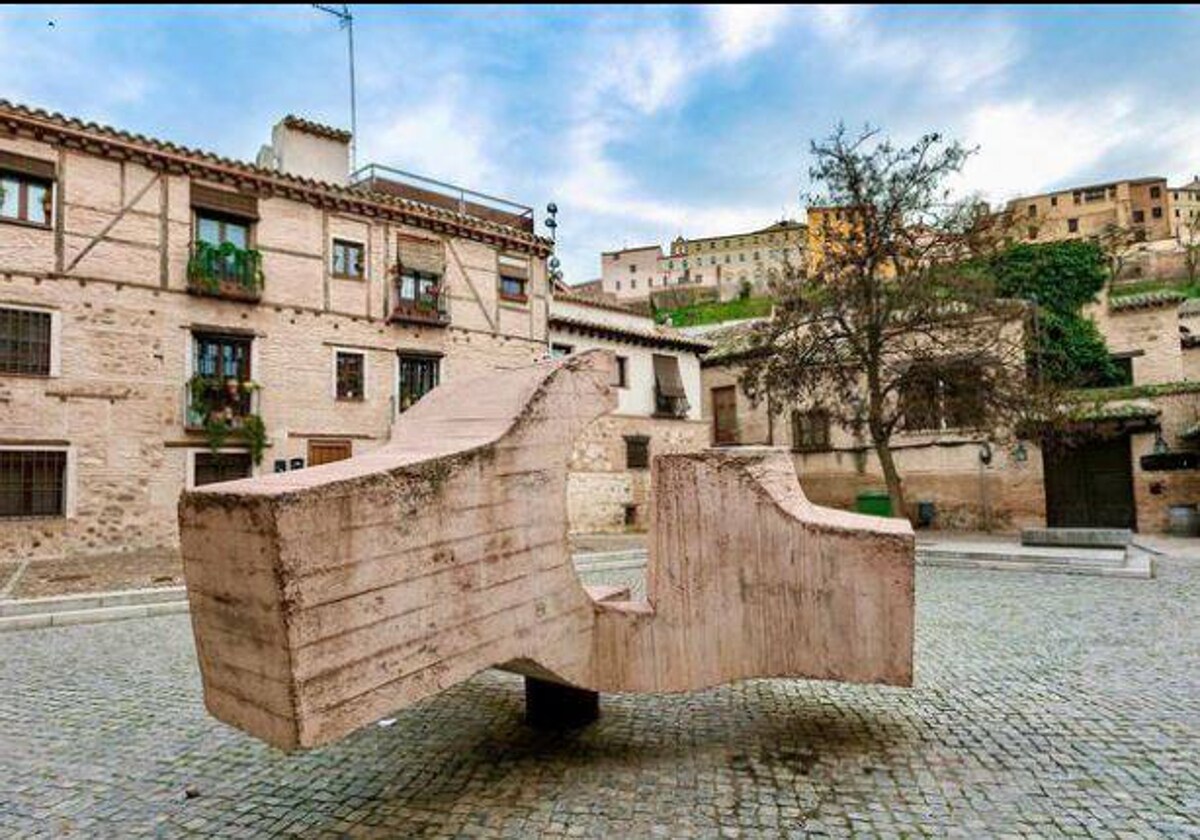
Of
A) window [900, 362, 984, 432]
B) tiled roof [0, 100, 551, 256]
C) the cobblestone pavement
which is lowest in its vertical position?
the cobblestone pavement

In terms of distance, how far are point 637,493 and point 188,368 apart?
13.3 metres

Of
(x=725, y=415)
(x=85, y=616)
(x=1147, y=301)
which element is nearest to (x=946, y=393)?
(x=1147, y=301)

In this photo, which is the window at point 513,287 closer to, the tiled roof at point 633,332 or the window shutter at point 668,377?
the tiled roof at point 633,332

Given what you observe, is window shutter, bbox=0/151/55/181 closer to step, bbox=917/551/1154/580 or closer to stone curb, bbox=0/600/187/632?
stone curb, bbox=0/600/187/632

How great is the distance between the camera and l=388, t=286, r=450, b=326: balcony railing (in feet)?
62.3

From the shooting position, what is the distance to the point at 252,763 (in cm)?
426

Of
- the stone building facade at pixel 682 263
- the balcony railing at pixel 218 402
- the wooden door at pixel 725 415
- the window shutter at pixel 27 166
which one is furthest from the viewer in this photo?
the stone building facade at pixel 682 263

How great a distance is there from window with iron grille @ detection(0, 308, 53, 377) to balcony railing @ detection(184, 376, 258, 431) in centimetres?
260

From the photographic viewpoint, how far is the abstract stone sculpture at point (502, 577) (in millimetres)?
2660

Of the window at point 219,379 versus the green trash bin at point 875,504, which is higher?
the window at point 219,379

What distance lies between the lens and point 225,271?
1633 centimetres

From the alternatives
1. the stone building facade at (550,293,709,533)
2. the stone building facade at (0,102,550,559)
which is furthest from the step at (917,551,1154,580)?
the stone building facade at (0,102,550,559)

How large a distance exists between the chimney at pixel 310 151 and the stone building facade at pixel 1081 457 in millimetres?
13724

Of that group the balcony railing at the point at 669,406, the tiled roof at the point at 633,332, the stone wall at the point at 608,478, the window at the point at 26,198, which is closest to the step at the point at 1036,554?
the stone wall at the point at 608,478
